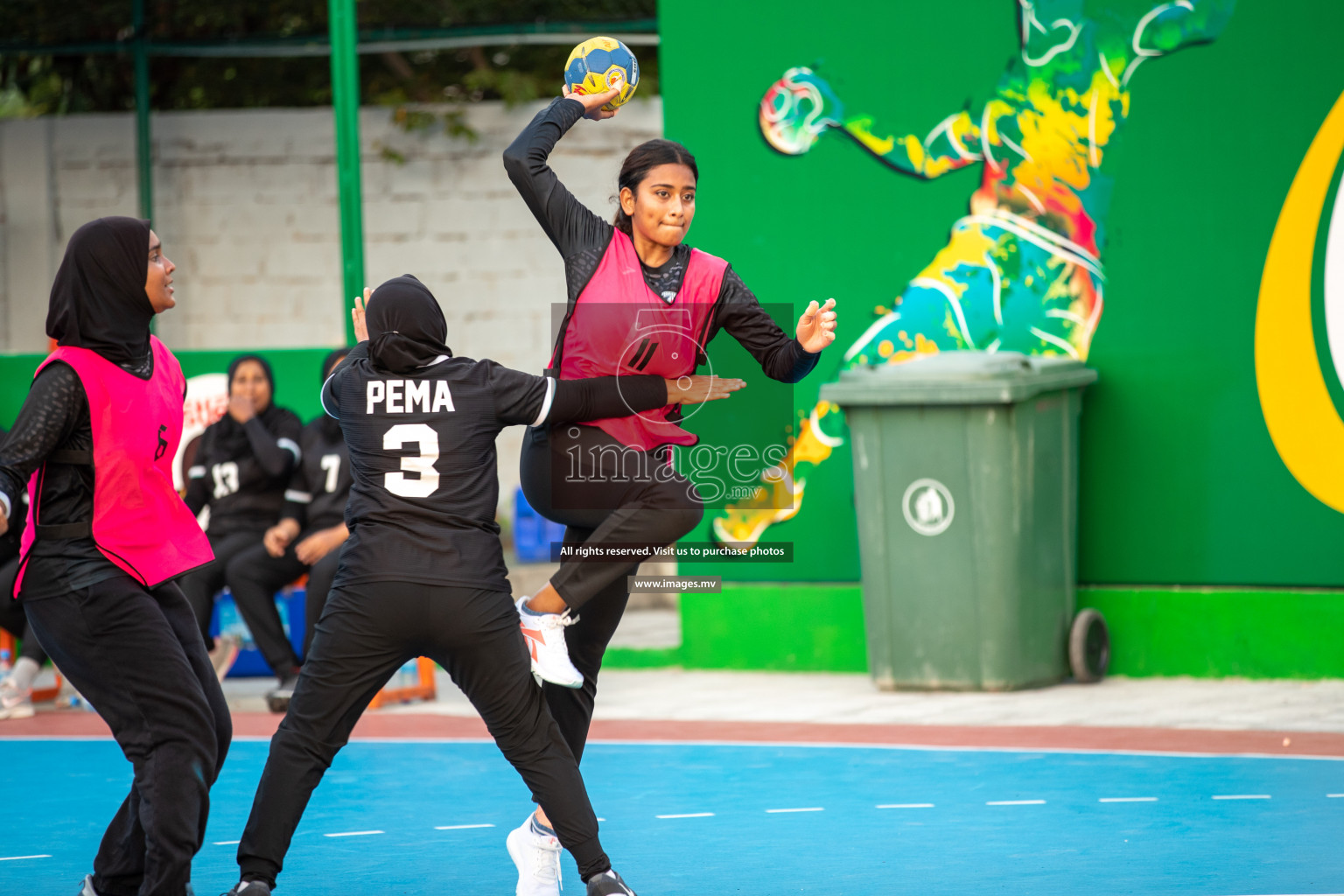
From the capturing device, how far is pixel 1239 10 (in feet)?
27.4

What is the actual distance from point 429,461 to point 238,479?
15.4 ft

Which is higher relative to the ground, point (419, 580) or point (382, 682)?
point (419, 580)

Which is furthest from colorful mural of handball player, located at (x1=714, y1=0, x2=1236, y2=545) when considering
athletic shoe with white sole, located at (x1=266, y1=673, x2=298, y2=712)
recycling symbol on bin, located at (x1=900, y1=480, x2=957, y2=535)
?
athletic shoe with white sole, located at (x1=266, y1=673, x2=298, y2=712)

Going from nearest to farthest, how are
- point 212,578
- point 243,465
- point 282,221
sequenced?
1. point 212,578
2. point 243,465
3. point 282,221

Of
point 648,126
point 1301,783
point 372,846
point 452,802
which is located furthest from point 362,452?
point 648,126

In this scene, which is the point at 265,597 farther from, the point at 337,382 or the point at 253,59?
the point at 253,59

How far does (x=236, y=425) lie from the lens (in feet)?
28.9

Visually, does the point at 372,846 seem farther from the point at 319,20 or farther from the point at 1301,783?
the point at 319,20

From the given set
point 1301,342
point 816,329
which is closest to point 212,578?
point 816,329

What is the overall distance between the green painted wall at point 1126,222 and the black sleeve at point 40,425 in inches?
210

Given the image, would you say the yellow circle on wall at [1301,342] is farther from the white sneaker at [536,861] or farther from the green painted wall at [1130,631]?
the white sneaker at [536,861]

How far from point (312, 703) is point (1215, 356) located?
5785mm

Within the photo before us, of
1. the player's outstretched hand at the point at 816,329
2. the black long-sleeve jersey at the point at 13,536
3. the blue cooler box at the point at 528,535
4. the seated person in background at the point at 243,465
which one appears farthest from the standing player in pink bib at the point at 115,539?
the blue cooler box at the point at 528,535

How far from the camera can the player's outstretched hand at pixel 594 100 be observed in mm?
5023
